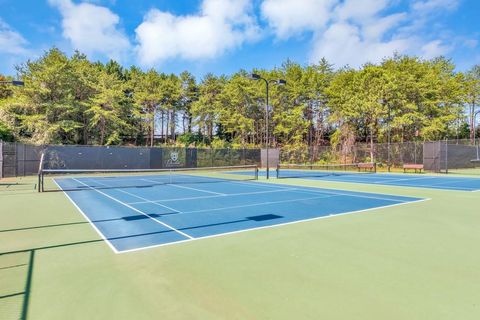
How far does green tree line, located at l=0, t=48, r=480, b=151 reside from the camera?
97.2ft

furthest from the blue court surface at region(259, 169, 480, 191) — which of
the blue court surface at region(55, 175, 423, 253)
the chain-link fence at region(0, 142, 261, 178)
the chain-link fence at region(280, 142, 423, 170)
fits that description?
the chain-link fence at region(0, 142, 261, 178)

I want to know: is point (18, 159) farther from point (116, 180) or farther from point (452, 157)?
point (452, 157)

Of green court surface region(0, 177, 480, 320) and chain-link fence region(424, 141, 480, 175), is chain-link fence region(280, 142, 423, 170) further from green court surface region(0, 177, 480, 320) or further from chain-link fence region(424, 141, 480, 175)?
green court surface region(0, 177, 480, 320)


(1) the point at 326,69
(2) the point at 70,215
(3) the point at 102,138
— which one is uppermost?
(1) the point at 326,69

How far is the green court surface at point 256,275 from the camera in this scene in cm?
258

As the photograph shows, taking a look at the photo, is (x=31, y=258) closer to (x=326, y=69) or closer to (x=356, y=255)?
(x=356, y=255)

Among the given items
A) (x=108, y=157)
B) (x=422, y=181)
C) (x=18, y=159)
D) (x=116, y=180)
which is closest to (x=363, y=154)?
(x=422, y=181)

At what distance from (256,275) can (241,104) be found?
37097mm

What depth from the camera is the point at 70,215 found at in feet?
22.5

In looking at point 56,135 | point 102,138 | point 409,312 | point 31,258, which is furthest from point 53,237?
point 102,138

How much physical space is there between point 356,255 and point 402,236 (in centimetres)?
138

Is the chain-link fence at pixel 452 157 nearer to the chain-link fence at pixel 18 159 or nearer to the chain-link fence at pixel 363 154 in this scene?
the chain-link fence at pixel 363 154

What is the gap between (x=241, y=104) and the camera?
39.5 meters

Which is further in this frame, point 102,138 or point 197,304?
point 102,138
